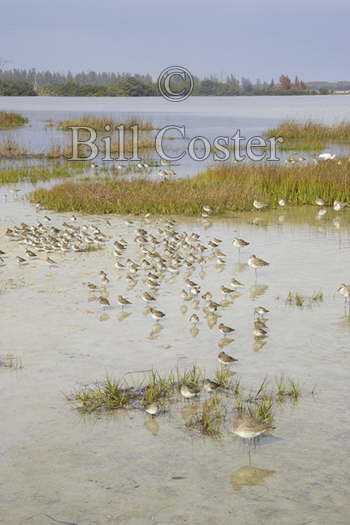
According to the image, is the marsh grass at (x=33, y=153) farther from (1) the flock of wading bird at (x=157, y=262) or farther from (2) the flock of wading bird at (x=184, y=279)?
(2) the flock of wading bird at (x=184, y=279)

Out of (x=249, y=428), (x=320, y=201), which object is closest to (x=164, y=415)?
(x=249, y=428)

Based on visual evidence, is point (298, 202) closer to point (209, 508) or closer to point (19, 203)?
point (19, 203)

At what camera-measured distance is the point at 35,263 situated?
14.2 meters

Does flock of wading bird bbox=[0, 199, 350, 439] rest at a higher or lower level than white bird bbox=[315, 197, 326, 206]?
lower

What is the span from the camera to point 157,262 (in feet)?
43.9

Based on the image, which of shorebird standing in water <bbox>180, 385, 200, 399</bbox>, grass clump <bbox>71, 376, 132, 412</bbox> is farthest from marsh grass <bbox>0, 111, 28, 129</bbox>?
shorebird standing in water <bbox>180, 385, 200, 399</bbox>

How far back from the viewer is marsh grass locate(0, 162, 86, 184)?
27859 mm

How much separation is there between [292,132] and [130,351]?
39043 millimetres

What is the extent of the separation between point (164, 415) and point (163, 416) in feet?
0.09

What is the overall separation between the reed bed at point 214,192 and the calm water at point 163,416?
6332 mm

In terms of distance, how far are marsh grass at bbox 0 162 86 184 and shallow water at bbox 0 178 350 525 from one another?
1431 centimetres

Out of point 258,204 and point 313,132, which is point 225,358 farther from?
point 313,132

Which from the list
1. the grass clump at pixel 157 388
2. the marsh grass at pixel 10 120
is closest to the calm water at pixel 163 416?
the grass clump at pixel 157 388

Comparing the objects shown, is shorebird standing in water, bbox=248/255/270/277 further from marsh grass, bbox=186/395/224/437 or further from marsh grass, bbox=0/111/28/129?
marsh grass, bbox=0/111/28/129
